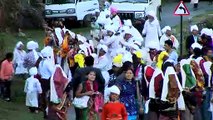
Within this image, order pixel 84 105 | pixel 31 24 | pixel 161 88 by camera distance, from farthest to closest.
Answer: pixel 31 24 → pixel 84 105 → pixel 161 88

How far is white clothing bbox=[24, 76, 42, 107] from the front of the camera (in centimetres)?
1549

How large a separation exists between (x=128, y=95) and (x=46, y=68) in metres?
4.01

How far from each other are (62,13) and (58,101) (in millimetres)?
22866

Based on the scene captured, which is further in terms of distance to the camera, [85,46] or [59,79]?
[85,46]

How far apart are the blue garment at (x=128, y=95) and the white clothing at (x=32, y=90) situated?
4.48m

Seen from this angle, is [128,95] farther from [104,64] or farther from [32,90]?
[32,90]

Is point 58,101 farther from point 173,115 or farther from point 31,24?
point 31,24

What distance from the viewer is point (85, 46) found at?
16.5 metres

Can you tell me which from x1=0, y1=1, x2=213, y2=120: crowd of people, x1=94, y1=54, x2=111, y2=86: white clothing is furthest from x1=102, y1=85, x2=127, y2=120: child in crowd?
x1=94, y1=54, x2=111, y2=86: white clothing

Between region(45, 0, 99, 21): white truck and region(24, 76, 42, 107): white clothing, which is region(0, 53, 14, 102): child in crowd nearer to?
region(24, 76, 42, 107): white clothing

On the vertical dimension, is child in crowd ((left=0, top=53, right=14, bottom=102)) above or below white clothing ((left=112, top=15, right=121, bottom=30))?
below

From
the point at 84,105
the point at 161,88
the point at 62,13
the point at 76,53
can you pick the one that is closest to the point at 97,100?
the point at 84,105

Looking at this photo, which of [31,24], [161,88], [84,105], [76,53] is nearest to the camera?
[161,88]

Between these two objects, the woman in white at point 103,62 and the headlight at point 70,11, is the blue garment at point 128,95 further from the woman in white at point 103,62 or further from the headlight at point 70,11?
the headlight at point 70,11
